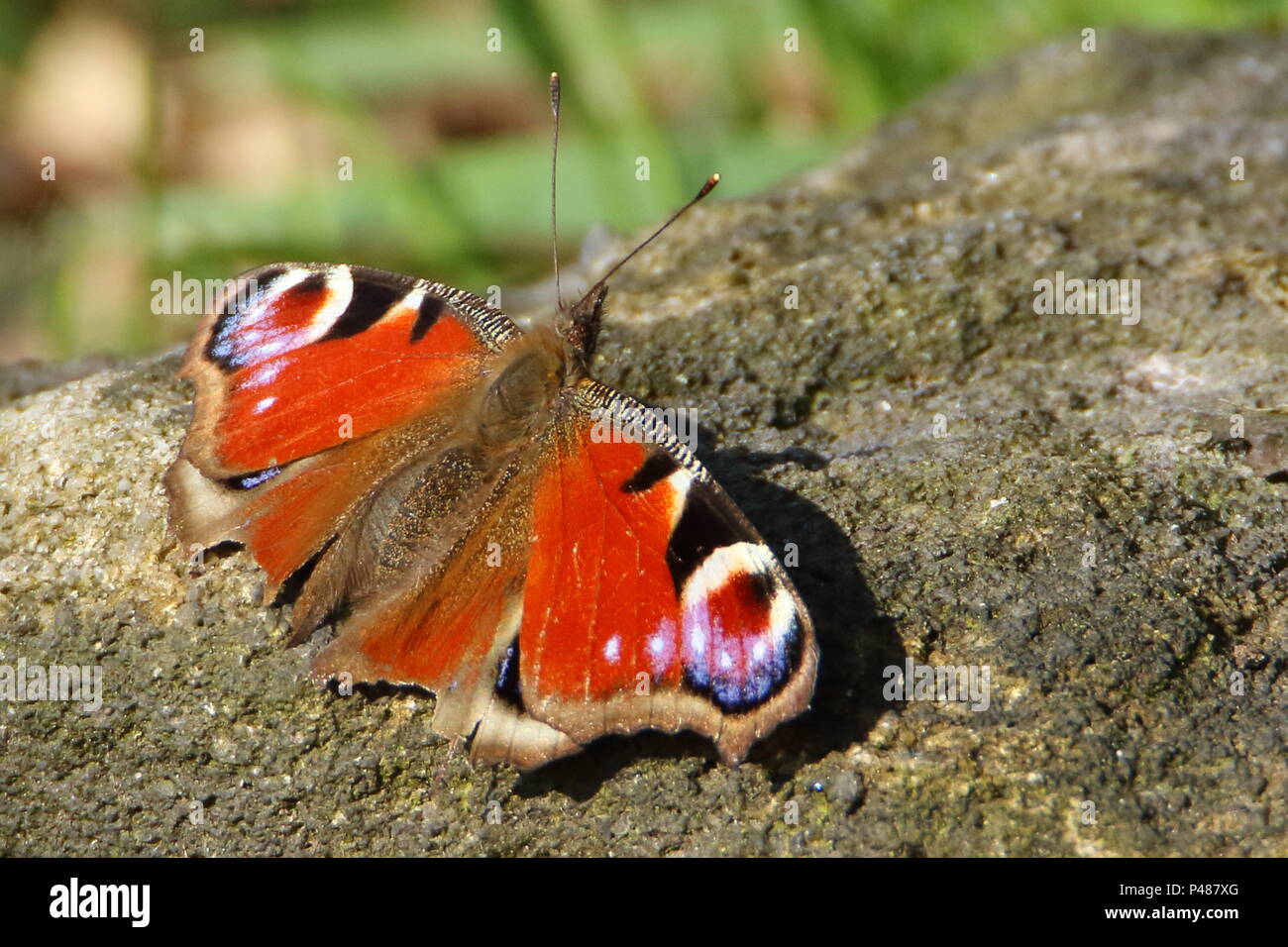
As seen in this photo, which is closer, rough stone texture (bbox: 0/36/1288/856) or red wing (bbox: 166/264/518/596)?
rough stone texture (bbox: 0/36/1288/856)

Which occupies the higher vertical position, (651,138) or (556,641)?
(651,138)

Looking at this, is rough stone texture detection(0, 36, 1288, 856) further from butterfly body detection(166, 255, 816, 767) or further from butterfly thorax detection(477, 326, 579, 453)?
butterfly thorax detection(477, 326, 579, 453)

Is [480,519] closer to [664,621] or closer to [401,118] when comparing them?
[664,621]

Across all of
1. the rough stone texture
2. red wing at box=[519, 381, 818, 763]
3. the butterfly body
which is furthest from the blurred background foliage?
red wing at box=[519, 381, 818, 763]

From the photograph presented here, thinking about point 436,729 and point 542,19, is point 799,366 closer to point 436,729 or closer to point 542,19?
point 436,729
